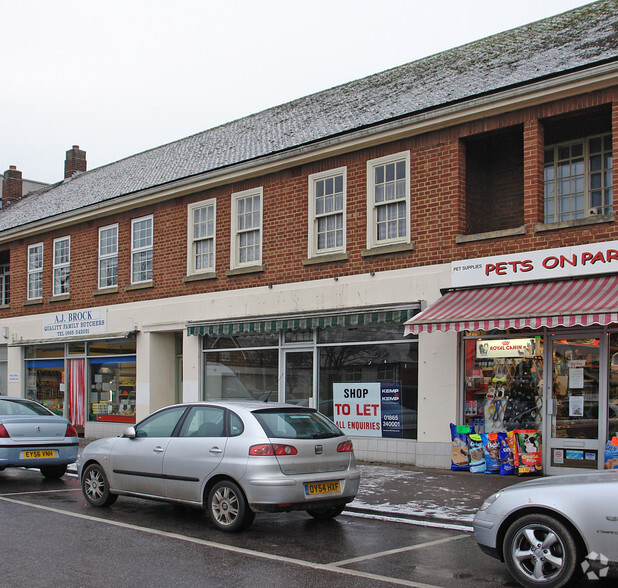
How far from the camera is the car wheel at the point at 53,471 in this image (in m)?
12.9

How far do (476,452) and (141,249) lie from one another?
1029cm

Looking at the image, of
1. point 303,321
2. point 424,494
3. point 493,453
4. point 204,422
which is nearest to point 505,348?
point 493,453

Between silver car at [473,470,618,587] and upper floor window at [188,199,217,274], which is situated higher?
upper floor window at [188,199,217,274]

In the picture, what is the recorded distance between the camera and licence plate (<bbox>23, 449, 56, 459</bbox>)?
39.4 feet

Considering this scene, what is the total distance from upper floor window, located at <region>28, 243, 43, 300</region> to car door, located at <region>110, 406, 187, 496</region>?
14.2 meters

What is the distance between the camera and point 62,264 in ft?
71.5

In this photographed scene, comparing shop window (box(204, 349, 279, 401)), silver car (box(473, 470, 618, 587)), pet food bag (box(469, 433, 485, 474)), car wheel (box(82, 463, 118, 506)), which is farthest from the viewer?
shop window (box(204, 349, 279, 401))

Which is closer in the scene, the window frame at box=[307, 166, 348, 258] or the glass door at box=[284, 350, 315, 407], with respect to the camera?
the window frame at box=[307, 166, 348, 258]

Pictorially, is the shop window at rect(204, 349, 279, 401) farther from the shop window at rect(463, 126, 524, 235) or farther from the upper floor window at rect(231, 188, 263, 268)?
the shop window at rect(463, 126, 524, 235)

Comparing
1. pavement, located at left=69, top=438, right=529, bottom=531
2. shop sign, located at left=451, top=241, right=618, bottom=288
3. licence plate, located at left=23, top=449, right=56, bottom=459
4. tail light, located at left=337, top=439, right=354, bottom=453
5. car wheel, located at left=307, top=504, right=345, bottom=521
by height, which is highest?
shop sign, located at left=451, top=241, right=618, bottom=288

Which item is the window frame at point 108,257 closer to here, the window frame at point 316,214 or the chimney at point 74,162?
the window frame at point 316,214

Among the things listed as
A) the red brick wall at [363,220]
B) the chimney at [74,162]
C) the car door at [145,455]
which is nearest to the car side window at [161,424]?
the car door at [145,455]

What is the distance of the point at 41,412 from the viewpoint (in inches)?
518

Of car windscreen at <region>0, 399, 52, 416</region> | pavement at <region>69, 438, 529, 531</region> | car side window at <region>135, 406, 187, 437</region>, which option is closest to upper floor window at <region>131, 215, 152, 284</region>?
car windscreen at <region>0, 399, 52, 416</region>
